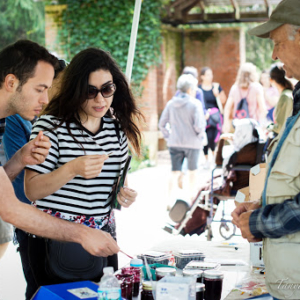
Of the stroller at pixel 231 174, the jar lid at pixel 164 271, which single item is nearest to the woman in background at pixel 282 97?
the stroller at pixel 231 174

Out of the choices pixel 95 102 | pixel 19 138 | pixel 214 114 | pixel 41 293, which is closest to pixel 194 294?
pixel 41 293

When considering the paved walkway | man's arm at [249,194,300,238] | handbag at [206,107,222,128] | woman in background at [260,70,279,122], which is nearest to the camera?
man's arm at [249,194,300,238]

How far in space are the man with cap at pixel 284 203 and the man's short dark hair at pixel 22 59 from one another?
3.76 ft

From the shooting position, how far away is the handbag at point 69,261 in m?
2.61

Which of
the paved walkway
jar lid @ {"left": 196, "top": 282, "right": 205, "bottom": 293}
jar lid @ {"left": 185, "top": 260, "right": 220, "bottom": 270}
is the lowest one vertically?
the paved walkway

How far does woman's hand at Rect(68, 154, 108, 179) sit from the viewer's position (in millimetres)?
2516

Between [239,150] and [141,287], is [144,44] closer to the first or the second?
[239,150]

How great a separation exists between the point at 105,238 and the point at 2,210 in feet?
1.39

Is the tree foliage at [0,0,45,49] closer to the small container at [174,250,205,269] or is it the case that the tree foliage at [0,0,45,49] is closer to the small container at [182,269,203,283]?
the small container at [174,250,205,269]

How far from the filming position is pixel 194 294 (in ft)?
6.77

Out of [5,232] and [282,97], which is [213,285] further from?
[282,97]

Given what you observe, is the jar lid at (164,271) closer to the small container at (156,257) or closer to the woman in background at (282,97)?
the small container at (156,257)

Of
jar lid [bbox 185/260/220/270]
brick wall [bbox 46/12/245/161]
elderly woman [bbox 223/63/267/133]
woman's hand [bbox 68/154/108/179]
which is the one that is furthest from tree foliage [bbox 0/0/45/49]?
jar lid [bbox 185/260/220/270]

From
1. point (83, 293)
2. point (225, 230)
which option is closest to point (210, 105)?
point (225, 230)
